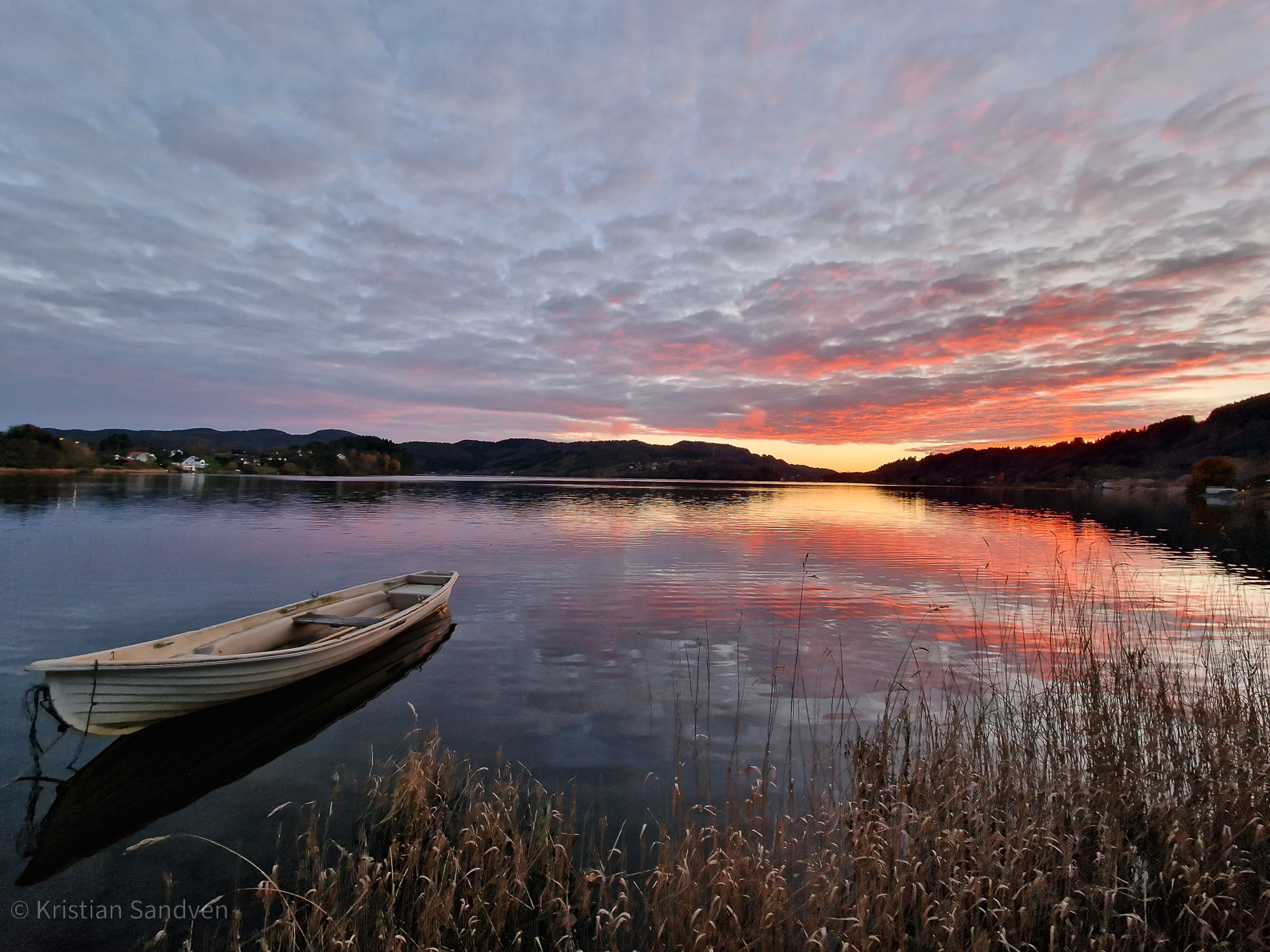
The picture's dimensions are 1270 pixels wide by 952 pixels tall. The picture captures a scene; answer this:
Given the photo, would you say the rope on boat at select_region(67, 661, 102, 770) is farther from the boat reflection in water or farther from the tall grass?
the tall grass

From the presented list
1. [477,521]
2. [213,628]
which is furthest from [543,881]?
[477,521]


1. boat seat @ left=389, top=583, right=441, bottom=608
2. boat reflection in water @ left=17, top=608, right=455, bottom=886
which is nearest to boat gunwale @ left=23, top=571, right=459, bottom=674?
boat seat @ left=389, top=583, right=441, bottom=608

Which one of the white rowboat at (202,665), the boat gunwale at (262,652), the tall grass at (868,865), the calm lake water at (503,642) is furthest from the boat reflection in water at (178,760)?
the tall grass at (868,865)

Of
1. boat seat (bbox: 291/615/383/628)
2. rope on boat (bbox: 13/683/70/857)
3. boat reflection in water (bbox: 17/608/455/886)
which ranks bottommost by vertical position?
boat reflection in water (bbox: 17/608/455/886)

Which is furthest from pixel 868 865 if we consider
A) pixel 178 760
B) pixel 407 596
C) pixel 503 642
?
pixel 407 596

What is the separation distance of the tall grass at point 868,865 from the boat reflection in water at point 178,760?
11.0ft

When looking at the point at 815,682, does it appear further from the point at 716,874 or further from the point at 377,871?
the point at 377,871

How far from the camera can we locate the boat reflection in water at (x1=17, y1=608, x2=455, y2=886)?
27.9 ft

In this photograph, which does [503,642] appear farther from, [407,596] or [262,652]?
[262,652]

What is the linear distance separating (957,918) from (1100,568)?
37.6 metres

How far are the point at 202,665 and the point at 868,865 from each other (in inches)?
474

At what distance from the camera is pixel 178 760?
424 inches

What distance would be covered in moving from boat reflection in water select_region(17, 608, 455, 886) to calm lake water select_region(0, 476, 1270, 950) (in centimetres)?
5

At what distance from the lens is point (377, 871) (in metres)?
6.00
